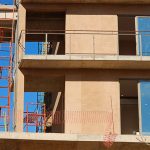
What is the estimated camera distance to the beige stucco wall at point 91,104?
2797 centimetres

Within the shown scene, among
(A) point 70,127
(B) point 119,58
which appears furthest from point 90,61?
(A) point 70,127

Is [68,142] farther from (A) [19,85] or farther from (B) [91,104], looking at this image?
(A) [19,85]

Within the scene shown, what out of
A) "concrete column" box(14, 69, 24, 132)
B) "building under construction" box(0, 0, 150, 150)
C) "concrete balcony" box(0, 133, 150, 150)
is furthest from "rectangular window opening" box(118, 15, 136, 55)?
"concrete balcony" box(0, 133, 150, 150)

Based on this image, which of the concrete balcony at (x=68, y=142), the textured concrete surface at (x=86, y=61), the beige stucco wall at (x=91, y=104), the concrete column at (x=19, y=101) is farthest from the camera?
the textured concrete surface at (x=86, y=61)

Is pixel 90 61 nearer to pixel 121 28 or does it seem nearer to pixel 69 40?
pixel 69 40

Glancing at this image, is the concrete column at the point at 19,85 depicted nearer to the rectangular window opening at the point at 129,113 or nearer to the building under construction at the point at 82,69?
the building under construction at the point at 82,69

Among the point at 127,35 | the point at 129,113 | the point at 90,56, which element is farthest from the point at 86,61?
the point at 129,113

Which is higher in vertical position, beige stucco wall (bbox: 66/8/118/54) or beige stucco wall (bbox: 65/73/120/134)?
beige stucco wall (bbox: 66/8/118/54)

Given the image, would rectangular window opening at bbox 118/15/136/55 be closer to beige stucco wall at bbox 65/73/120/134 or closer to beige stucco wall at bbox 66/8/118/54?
beige stucco wall at bbox 66/8/118/54

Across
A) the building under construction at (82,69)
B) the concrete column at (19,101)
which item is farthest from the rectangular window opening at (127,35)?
the concrete column at (19,101)

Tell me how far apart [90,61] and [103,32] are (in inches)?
81.2

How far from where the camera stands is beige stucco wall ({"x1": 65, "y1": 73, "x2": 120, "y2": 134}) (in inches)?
1101

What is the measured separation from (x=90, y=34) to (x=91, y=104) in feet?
11.7

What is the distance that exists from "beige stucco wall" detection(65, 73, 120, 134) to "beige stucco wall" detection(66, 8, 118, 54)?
142cm
